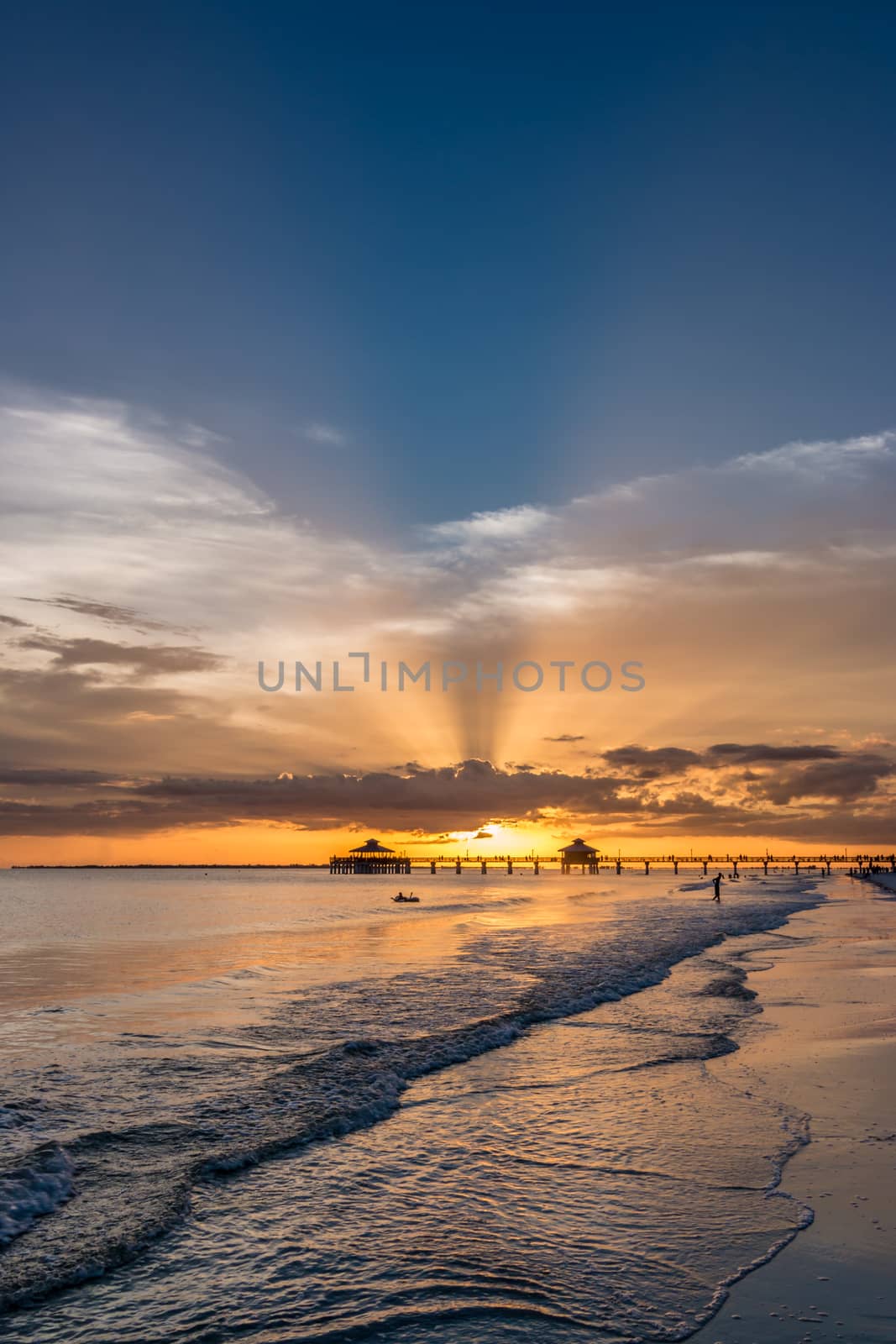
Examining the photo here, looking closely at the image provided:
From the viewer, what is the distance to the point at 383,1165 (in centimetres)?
959

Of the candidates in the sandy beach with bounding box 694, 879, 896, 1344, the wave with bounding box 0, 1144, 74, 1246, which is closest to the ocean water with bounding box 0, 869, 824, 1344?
the wave with bounding box 0, 1144, 74, 1246

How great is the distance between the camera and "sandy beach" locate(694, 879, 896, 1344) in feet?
19.9

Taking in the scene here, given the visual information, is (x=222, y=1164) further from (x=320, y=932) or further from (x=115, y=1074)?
(x=320, y=932)

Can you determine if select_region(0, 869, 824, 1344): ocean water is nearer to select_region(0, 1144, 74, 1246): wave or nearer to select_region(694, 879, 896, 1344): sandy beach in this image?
select_region(0, 1144, 74, 1246): wave

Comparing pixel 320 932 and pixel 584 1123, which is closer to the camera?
pixel 584 1123

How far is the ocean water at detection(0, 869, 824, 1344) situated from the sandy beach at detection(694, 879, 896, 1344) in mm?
273

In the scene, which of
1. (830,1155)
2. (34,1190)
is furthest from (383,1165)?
(830,1155)

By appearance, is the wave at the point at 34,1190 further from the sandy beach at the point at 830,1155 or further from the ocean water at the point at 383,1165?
the sandy beach at the point at 830,1155

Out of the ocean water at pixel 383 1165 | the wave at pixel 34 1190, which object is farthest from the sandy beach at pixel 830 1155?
the wave at pixel 34 1190

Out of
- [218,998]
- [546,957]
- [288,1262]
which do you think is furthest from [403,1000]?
[288,1262]

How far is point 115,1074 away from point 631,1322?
10209mm

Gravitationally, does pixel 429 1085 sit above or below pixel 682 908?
above

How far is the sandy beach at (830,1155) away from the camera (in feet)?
19.9

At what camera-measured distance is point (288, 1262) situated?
23.4 ft
